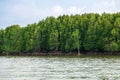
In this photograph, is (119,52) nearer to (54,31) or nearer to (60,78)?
(54,31)

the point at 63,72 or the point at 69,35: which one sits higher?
the point at 69,35

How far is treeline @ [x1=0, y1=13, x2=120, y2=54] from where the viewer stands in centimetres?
13038

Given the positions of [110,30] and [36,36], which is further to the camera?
[36,36]

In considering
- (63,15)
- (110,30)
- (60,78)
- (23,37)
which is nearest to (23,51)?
(23,37)

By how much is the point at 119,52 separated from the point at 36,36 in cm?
4016

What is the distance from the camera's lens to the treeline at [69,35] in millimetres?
130375

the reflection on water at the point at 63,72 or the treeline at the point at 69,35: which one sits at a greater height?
the treeline at the point at 69,35

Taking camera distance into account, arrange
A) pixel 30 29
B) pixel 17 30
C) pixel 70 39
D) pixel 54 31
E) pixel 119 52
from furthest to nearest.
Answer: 1. pixel 17 30
2. pixel 30 29
3. pixel 54 31
4. pixel 70 39
5. pixel 119 52

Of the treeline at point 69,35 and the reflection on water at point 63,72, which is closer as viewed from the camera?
the reflection on water at point 63,72

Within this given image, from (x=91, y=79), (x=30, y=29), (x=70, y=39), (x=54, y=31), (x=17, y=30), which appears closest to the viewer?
(x=91, y=79)

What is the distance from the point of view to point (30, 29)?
16225cm

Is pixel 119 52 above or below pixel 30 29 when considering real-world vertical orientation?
below

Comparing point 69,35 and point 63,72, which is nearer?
point 63,72

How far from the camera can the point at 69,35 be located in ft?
467
